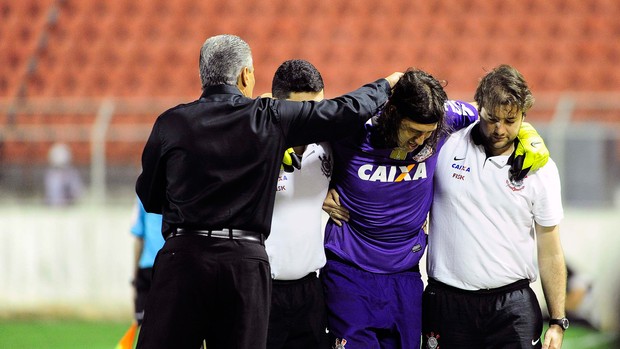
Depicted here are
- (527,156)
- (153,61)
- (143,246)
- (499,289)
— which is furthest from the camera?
(153,61)

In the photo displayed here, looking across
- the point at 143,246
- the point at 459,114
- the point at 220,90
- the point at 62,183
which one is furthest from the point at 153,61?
the point at 220,90

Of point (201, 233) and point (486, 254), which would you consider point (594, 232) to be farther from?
point (201, 233)

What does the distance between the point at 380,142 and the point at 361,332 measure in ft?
2.67

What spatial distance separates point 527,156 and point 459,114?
1.21ft

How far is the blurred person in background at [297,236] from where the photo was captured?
417cm

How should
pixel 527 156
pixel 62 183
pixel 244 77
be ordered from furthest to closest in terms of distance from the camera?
pixel 62 183, pixel 527 156, pixel 244 77

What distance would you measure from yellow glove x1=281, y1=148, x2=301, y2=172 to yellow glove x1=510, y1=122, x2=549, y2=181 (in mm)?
906

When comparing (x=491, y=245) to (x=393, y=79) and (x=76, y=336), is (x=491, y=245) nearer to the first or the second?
(x=393, y=79)

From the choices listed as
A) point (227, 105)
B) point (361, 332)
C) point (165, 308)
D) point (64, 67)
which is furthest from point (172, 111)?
point (64, 67)

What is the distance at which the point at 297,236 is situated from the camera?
A: 417 centimetres

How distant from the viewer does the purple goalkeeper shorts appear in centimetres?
412

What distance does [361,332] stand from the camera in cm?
412

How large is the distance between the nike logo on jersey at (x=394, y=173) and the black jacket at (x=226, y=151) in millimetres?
383

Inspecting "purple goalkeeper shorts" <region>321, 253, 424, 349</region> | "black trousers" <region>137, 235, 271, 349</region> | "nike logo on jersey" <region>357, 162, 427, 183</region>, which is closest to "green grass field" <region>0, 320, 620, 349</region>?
"purple goalkeeper shorts" <region>321, 253, 424, 349</region>
